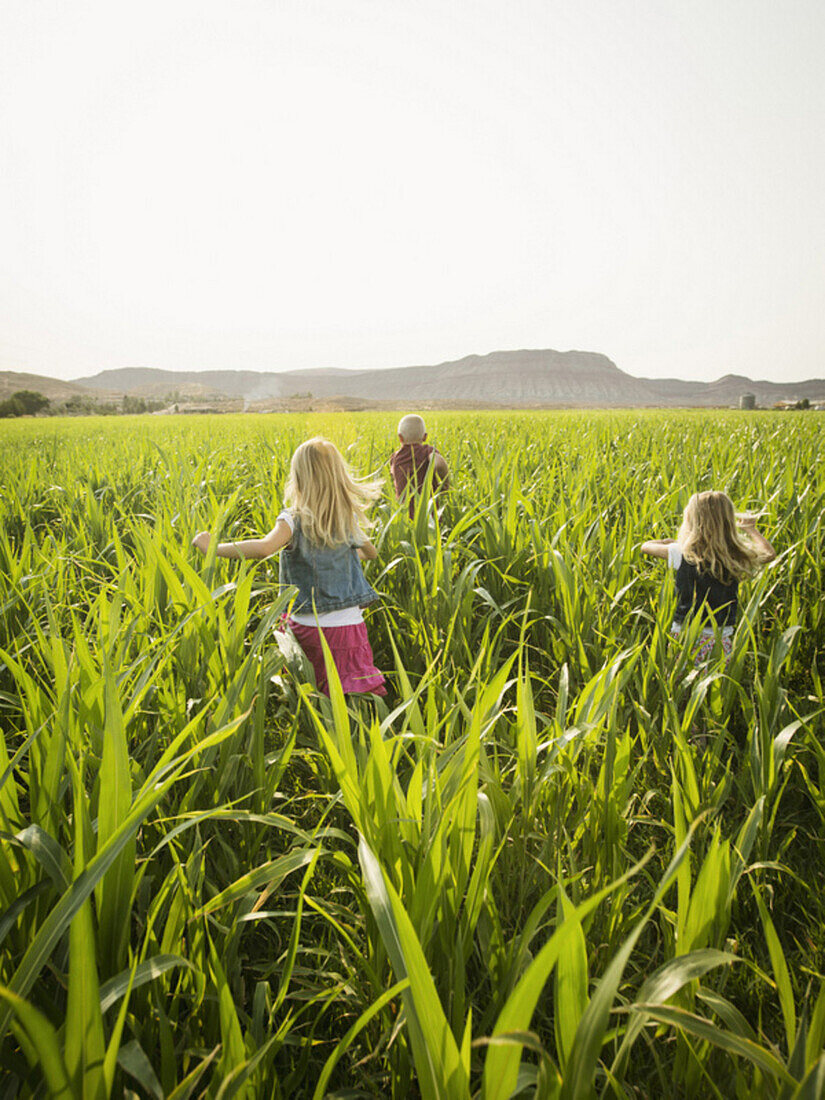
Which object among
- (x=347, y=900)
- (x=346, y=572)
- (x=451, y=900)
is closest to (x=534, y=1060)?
(x=451, y=900)

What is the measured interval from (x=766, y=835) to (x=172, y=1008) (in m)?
1.23

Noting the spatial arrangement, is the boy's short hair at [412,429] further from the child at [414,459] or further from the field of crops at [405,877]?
the field of crops at [405,877]

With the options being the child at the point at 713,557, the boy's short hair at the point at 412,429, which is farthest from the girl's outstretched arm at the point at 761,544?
the boy's short hair at the point at 412,429

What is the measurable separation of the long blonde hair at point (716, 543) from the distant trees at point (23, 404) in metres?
60.0

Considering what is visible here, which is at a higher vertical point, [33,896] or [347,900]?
[33,896]

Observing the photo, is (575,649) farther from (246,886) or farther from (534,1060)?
(246,886)

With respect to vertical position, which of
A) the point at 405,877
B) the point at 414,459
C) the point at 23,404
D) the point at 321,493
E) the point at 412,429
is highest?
the point at 23,404

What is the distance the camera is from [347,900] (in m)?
1.27

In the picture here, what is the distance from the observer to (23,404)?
5144 cm

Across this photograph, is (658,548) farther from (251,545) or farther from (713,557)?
(251,545)

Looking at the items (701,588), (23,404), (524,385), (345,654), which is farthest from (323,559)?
(524,385)

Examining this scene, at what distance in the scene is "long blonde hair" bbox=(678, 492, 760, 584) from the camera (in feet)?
7.34

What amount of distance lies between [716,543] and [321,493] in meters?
1.59

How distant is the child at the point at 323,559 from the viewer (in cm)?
224
